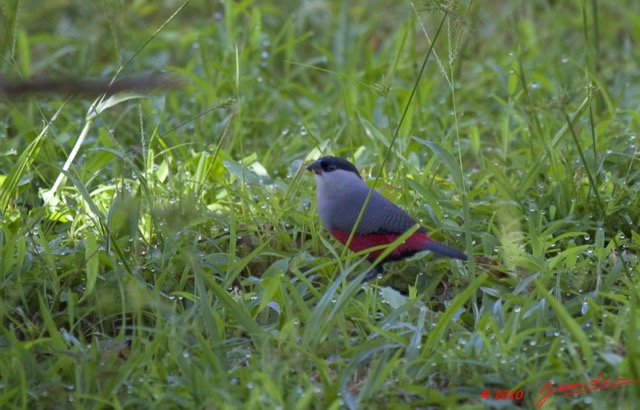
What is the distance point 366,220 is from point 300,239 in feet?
1.57

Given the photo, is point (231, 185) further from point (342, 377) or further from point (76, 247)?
point (342, 377)

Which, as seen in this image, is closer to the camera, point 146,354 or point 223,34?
point 146,354

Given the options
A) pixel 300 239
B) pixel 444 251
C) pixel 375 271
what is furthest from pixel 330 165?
pixel 444 251

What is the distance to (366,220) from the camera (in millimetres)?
3463

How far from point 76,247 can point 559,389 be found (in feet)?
6.37

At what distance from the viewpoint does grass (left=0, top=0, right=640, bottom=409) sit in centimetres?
261

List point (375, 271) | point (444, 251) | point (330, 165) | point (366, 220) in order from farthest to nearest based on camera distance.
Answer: point (330, 165) < point (375, 271) < point (366, 220) < point (444, 251)

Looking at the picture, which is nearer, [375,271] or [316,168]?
[375,271]

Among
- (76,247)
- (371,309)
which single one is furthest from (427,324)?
(76,247)

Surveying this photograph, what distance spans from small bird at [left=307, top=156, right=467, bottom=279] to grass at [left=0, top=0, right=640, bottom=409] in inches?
4.5

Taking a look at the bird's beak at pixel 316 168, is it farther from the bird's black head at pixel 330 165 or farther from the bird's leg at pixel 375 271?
the bird's leg at pixel 375 271

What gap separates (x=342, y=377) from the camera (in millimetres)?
2613

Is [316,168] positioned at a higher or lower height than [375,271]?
higher

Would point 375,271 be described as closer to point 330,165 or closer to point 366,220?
point 366,220
